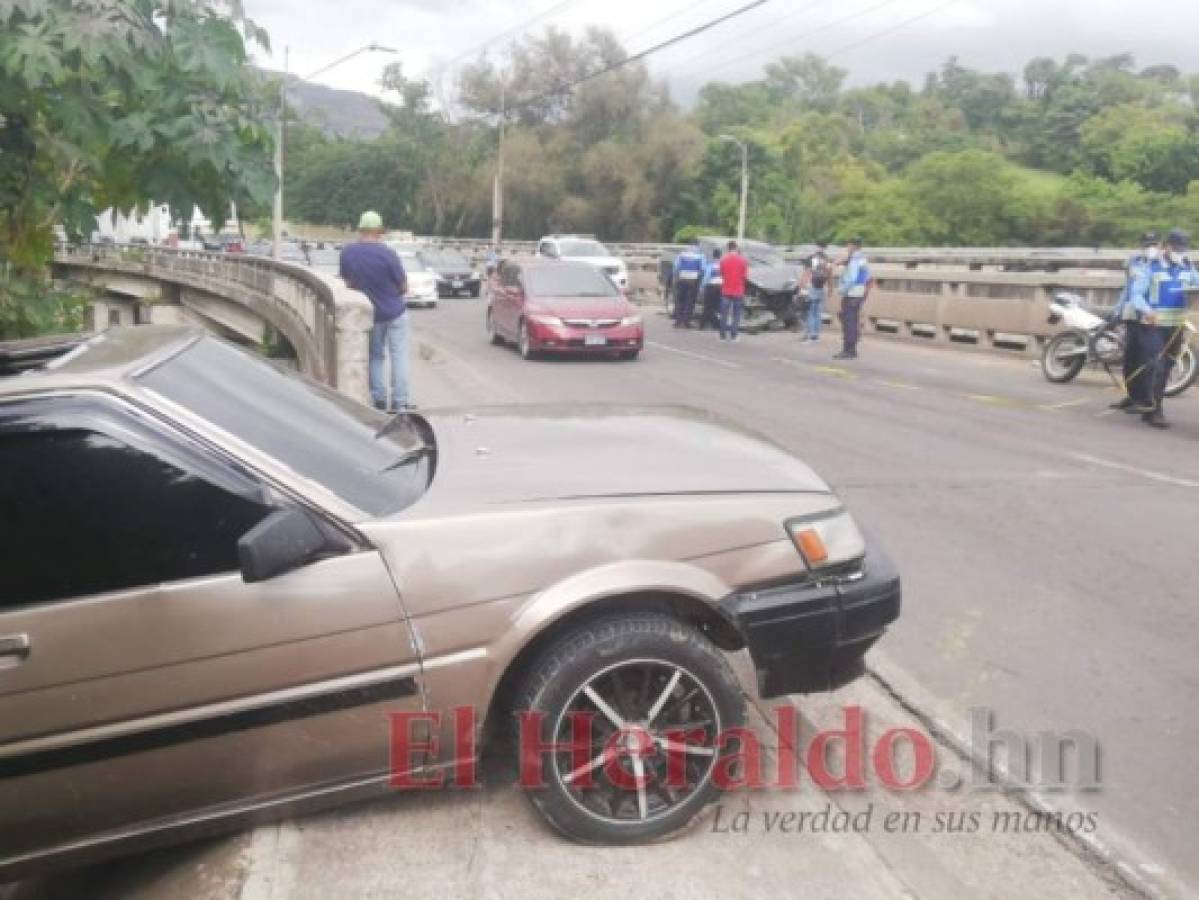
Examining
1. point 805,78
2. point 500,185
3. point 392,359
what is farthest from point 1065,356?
point 805,78

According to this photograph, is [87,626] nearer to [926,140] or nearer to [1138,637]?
[1138,637]

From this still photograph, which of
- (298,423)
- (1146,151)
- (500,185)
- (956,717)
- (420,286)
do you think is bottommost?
(956,717)

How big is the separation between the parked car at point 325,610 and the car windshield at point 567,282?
13.4m

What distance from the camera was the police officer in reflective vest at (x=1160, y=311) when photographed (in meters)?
10.6

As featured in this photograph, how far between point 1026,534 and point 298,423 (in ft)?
15.3

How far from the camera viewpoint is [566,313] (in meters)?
16.2

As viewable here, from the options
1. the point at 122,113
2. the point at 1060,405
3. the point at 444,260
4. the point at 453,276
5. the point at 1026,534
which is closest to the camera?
the point at 122,113

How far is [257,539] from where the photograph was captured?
291 centimetres

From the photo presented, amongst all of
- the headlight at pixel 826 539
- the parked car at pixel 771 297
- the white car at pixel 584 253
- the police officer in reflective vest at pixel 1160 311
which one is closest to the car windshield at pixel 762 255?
the parked car at pixel 771 297

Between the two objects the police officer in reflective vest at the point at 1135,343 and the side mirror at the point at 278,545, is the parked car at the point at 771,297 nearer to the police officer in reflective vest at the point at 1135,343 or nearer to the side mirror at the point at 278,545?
the police officer in reflective vest at the point at 1135,343

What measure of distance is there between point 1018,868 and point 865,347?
16416mm

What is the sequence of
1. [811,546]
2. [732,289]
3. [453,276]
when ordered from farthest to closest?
[453,276]
[732,289]
[811,546]

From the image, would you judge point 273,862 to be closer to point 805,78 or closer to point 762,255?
point 762,255

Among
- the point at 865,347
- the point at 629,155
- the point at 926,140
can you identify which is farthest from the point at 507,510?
the point at 926,140
